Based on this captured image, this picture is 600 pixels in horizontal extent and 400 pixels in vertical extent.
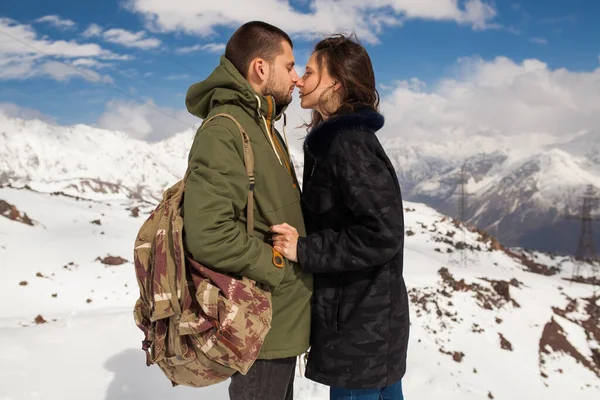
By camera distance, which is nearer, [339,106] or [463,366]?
[339,106]

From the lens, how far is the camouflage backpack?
7.96 feet

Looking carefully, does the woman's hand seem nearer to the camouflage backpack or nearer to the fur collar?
the camouflage backpack

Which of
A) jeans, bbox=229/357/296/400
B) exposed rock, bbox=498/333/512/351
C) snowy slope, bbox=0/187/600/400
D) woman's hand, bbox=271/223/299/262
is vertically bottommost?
exposed rock, bbox=498/333/512/351

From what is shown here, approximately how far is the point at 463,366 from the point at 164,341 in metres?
10.6

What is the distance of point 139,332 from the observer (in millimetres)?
7309

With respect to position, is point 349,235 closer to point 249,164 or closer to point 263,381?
point 249,164

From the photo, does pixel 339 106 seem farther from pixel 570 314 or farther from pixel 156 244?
pixel 570 314

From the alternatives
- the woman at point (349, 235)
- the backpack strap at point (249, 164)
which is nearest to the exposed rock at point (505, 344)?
the woman at point (349, 235)

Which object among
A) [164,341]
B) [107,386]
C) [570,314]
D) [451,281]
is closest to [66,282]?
[107,386]

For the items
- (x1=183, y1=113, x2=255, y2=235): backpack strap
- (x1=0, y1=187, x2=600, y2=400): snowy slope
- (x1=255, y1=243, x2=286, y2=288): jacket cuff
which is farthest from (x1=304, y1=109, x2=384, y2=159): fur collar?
(x1=0, y1=187, x2=600, y2=400): snowy slope

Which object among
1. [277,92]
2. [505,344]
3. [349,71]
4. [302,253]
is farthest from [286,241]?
[505,344]

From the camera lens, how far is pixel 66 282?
1136cm

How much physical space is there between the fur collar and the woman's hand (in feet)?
1.87

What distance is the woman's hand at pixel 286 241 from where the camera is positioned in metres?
2.67
